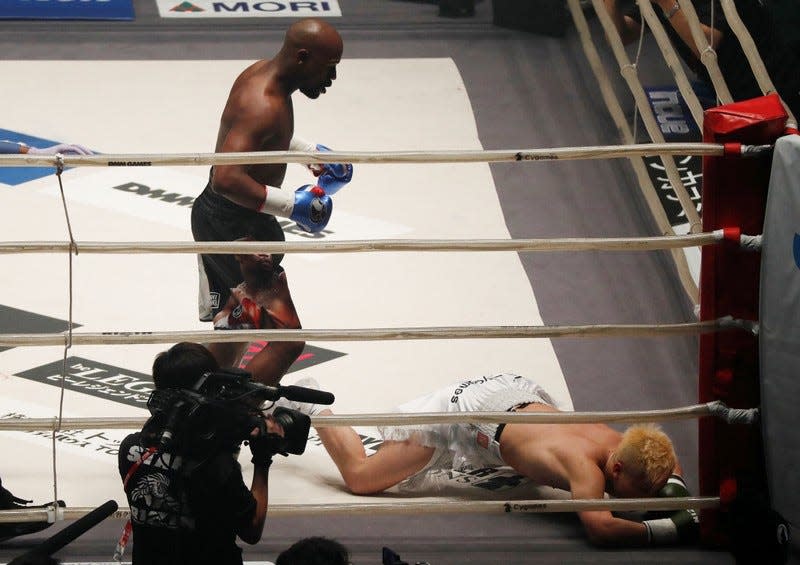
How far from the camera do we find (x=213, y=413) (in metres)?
2.47

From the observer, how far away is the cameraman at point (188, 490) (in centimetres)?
249

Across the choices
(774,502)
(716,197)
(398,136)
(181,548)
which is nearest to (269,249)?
(181,548)

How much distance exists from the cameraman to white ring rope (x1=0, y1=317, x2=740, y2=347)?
434mm

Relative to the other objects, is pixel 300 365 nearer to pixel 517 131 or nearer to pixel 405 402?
pixel 405 402

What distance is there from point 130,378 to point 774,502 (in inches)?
78.0

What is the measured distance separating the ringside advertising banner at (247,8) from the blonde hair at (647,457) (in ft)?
13.3

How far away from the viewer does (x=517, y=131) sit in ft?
19.1

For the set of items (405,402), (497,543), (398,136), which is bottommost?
(497,543)

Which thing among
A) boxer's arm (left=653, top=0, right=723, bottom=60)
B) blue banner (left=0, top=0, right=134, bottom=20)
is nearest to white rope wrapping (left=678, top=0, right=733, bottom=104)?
boxer's arm (left=653, top=0, right=723, bottom=60)

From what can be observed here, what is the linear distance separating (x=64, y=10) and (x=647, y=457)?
457cm

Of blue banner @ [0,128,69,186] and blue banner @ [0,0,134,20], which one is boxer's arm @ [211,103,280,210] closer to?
blue banner @ [0,128,69,186]

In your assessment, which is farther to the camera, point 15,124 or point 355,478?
point 15,124

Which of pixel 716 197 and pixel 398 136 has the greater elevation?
pixel 398 136

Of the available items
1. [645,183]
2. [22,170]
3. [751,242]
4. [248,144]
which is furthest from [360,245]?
[22,170]
